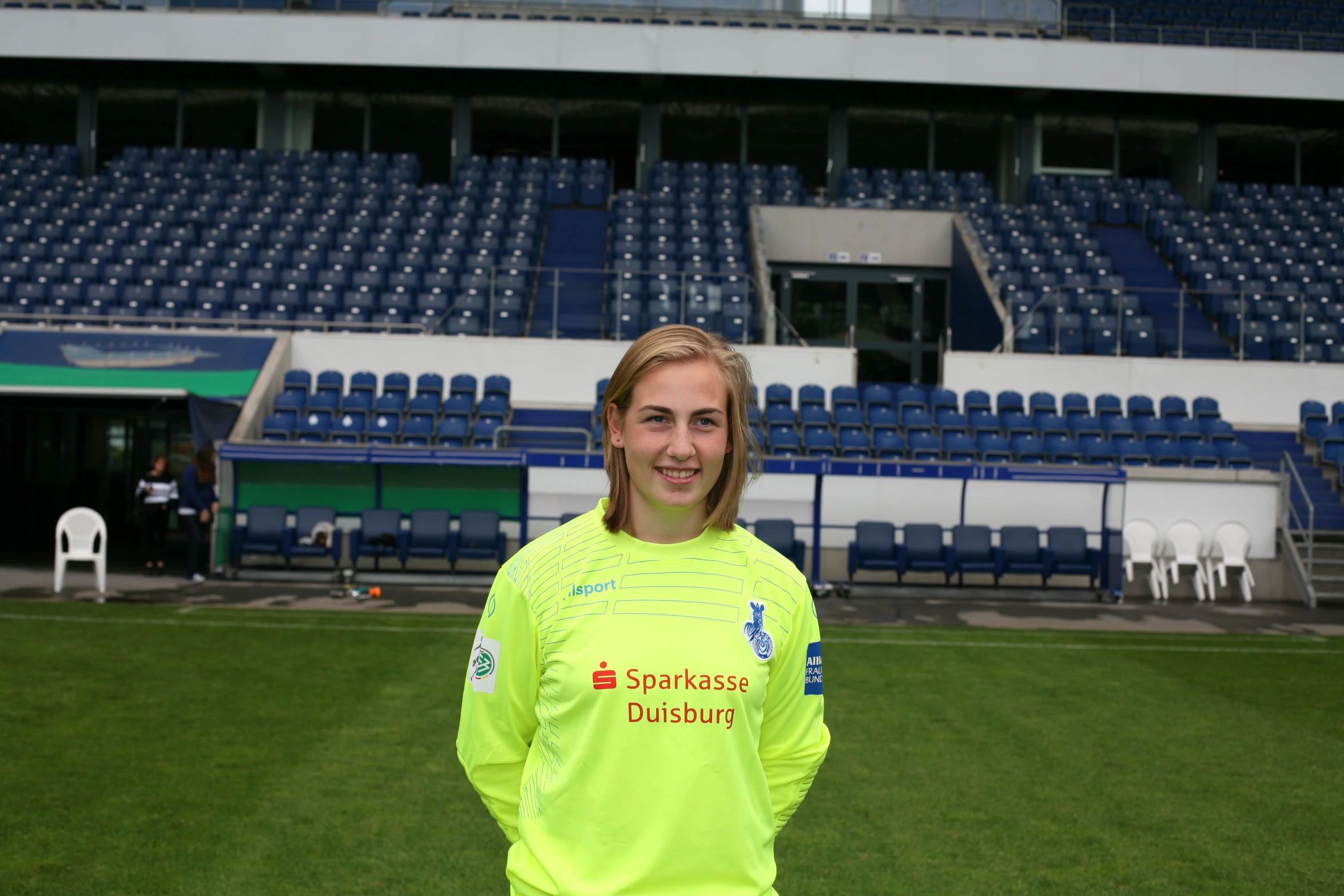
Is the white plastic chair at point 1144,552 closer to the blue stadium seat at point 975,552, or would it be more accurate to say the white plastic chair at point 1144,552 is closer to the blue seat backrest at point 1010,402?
the blue stadium seat at point 975,552

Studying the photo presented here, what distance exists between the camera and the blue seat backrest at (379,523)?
17.6 metres

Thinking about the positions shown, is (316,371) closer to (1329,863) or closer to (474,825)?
(474,825)

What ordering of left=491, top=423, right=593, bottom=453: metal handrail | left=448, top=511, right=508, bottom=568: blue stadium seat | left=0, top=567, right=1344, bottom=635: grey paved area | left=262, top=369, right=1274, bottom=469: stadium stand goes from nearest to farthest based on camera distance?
left=0, top=567, right=1344, bottom=635: grey paved area → left=448, top=511, right=508, bottom=568: blue stadium seat → left=491, top=423, right=593, bottom=453: metal handrail → left=262, top=369, right=1274, bottom=469: stadium stand

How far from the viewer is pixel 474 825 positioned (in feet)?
20.1

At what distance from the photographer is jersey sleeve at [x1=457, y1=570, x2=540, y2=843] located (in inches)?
87.6

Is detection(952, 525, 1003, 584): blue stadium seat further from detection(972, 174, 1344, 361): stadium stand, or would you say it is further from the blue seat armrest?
the blue seat armrest

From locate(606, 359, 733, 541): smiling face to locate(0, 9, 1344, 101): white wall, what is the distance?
28.8 metres

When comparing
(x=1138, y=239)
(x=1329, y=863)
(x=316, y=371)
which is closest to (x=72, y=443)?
(x=316, y=371)

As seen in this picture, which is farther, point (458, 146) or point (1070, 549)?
point (458, 146)

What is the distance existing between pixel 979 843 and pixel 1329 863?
5.71 feet

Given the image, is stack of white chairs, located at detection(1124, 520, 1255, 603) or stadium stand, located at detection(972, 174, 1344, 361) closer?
stack of white chairs, located at detection(1124, 520, 1255, 603)

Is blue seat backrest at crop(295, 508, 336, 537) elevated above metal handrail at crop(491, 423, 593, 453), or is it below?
below

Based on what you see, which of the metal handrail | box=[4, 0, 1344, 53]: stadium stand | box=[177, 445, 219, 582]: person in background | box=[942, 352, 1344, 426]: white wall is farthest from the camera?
box=[4, 0, 1344, 53]: stadium stand

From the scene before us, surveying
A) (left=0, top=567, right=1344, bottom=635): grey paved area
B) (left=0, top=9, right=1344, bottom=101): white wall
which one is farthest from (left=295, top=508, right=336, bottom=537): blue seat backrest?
(left=0, top=9, right=1344, bottom=101): white wall
